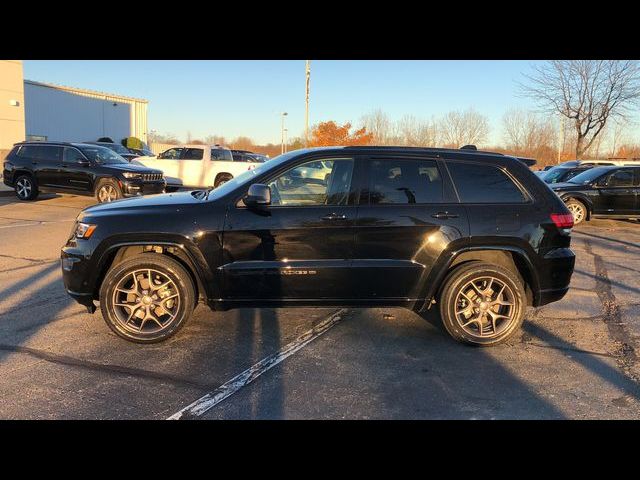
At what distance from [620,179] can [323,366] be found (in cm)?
1249

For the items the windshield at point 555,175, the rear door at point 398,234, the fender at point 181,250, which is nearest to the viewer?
the fender at point 181,250

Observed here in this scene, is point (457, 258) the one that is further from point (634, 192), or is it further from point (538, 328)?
point (634, 192)

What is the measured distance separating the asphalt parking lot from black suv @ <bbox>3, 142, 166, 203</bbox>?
7.94 metres

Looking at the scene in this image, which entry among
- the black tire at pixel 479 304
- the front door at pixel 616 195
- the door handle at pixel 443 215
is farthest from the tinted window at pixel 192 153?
the black tire at pixel 479 304

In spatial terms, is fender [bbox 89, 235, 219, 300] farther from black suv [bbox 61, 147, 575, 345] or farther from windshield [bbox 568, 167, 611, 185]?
windshield [bbox 568, 167, 611, 185]

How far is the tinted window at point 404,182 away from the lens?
178 inches

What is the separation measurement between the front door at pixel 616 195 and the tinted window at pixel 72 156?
14.5 m

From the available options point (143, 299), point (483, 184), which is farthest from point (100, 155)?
point (483, 184)

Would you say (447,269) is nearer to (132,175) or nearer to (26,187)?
(132,175)

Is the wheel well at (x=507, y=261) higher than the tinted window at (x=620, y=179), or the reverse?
the tinted window at (x=620, y=179)

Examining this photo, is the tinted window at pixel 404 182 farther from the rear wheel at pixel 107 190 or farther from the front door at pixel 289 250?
the rear wheel at pixel 107 190

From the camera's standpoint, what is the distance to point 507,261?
4727 mm

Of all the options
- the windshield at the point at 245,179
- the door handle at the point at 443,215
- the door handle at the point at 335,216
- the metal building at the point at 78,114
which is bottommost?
the door handle at the point at 335,216
